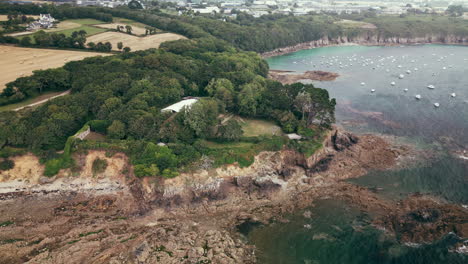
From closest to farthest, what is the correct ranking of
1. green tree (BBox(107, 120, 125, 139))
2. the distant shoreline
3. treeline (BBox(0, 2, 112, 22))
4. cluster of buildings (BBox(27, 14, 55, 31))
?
green tree (BBox(107, 120, 125, 139))
cluster of buildings (BBox(27, 14, 55, 31))
treeline (BBox(0, 2, 112, 22))
the distant shoreline

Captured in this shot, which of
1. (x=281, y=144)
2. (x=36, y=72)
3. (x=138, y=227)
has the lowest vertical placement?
(x=138, y=227)

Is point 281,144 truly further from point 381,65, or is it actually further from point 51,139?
point 381,65

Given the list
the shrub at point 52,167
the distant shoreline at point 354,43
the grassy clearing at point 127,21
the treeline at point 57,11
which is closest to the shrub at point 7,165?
the shrub at point 52,167

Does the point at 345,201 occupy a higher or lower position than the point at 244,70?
lower

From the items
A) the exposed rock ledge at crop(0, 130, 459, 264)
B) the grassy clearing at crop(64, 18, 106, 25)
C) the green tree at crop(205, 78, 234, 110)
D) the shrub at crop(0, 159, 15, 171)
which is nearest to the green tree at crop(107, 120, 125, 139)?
the exposed rock ledge at crop(0, 130, 459, 264)

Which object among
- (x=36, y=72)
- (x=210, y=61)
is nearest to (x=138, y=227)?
(x=36, y=72)

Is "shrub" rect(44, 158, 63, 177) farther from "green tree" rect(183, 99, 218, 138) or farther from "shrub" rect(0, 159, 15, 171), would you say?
"green tree" rect(183, 99, 218, 138)
